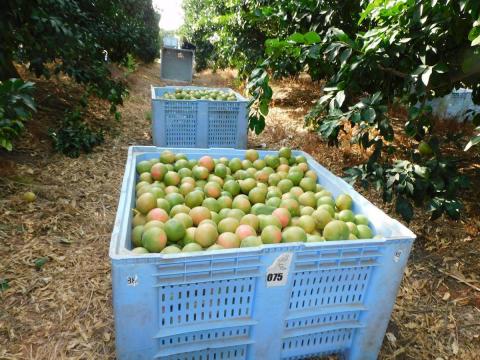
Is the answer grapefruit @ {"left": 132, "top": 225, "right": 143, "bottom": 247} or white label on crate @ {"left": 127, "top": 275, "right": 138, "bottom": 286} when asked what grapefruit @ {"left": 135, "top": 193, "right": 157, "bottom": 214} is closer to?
grapefruit @ {"left": 132, "top": 225, "right": 143, "bottom": 247}

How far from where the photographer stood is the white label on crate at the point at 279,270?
5.03ft

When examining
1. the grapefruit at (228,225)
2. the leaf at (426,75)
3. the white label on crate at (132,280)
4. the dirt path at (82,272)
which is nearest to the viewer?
the white label on crate at (132,280)

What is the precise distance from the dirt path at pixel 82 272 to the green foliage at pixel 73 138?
0.17 meters

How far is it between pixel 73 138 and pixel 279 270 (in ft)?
13.6

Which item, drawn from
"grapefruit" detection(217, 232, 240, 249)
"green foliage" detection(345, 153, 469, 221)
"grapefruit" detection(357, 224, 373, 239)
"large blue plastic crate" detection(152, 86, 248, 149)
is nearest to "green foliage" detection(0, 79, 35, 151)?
"grapefruit" detection(217, 232, 240, 249)

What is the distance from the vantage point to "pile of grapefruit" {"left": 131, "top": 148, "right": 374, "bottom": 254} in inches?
73.3

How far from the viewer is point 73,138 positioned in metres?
4.73

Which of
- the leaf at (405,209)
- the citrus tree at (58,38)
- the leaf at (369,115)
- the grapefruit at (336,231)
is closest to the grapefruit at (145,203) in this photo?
the grapefruit at (336,231)

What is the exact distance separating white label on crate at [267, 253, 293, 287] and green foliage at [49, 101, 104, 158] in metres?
3.92

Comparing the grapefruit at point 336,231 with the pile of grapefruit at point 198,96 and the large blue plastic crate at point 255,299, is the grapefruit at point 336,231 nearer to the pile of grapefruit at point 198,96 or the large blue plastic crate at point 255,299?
the large blue plastic crate at point 255,299

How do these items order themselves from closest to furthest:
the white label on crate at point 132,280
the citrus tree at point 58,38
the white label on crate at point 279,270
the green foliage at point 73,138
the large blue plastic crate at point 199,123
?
1. the white label on crate at point 132,280
2. the white label on crate at point 279,270
3. the citrus tree at point 58,38
4. the green foliage at point 73,138
5. the large blue plastic crate at point 199,123

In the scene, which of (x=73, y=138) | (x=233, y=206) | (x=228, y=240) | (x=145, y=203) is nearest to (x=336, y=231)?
(x=228, y=240)

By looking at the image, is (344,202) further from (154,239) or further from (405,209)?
(154,239)

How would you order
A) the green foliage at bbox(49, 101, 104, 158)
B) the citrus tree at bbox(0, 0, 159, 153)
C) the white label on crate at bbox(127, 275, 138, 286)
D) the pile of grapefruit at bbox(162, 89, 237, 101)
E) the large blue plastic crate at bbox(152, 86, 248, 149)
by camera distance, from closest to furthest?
the white label on crate at bbox(127, 275, 138, 286) → the citrus tree at bbox(0, 0, 159, 153) → the green foliage at bbox(49, 101, 104, 158) → the large blue plastic crate at bbox(152, 86, 248, 149) → the pile of grapefruit at bbox(162, 89, 237, 101)
